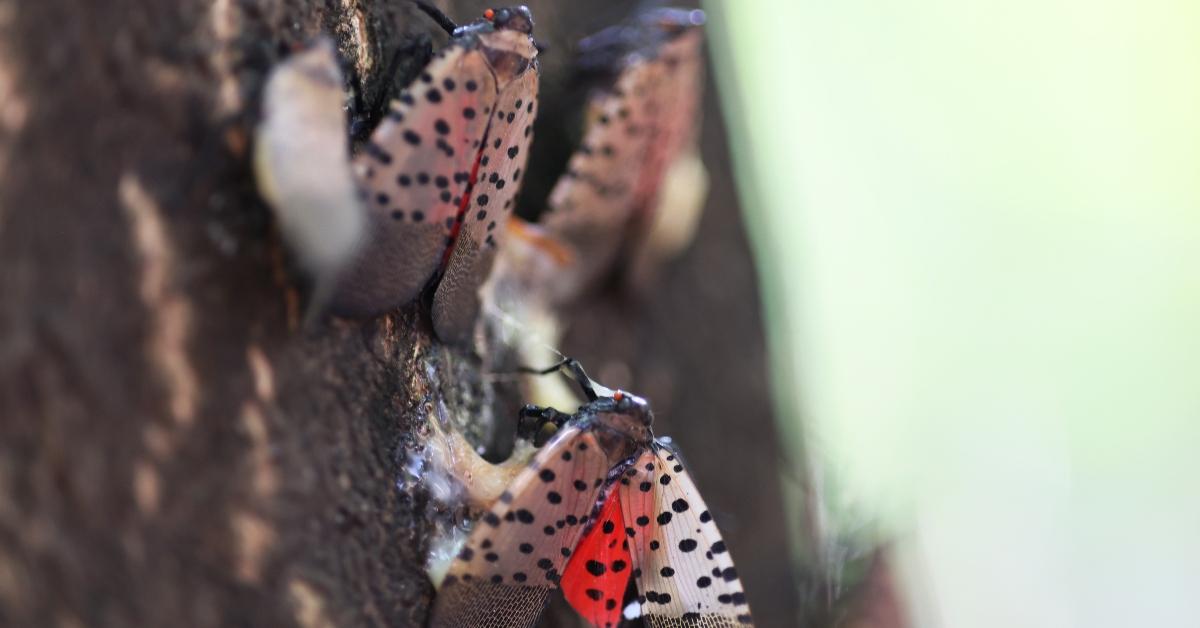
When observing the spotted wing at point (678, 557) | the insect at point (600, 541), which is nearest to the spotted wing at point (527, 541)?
the insect at point (600, 541)

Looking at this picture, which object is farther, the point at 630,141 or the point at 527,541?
the point at 630,141

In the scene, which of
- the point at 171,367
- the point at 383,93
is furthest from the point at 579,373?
the point at 171,367

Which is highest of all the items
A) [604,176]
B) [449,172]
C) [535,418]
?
[449,172]

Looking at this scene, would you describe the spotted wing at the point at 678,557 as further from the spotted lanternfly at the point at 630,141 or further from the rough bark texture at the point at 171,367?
the spotted lanternfly at the point at 630,141

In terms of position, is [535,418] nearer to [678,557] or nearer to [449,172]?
[678,557]

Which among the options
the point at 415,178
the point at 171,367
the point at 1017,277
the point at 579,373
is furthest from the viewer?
the point at 1017,277

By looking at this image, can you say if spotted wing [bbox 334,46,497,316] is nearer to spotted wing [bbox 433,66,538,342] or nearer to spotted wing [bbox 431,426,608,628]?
spotted wing [bbox 433,66,538,342]

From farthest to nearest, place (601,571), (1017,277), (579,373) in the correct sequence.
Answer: (1017,277) → (579,373) → (601,571)
